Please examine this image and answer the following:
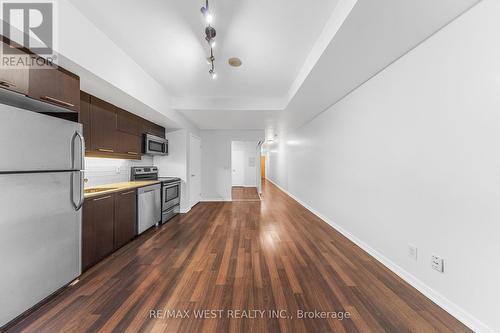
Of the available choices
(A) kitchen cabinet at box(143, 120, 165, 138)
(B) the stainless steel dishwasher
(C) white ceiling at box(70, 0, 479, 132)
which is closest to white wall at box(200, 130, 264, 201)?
(A) kitchen cabinet at box(143, 120, 165, 138)

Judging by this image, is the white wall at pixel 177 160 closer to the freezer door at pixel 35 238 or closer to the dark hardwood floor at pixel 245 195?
the dark hardwood floor at pixel 245 195

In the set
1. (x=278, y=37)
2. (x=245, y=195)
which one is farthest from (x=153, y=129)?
(x=245, y=195)

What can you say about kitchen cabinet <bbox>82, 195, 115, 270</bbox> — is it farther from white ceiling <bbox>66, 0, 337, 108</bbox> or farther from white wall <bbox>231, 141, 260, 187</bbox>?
white wall <bbox>231, 141, 260, 187</bbox>

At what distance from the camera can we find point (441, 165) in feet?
5.33

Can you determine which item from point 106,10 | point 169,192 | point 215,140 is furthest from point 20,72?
point 215,140

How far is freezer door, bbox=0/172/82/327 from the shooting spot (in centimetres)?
133

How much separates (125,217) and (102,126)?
4.71 feet

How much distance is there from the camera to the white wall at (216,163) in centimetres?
604

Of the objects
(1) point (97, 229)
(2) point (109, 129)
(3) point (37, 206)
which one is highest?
(2) point (109, 129)

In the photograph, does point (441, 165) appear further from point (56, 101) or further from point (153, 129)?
point (153, 129)

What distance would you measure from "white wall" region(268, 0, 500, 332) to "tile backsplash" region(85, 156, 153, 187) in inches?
167

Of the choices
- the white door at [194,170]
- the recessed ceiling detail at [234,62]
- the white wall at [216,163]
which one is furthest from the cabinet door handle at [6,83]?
the white wall at [216,163]

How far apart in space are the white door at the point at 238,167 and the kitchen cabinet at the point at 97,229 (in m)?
7.57

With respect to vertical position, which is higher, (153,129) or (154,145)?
(153,129)
